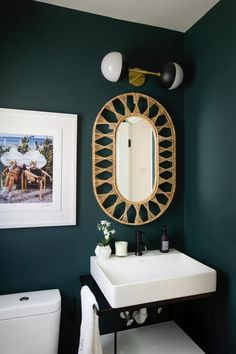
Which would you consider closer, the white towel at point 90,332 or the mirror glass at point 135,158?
the white towel at point 90,332

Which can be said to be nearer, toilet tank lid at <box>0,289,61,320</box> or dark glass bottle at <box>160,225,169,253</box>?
toilet tank lid at <box>0,289,61,320</box>

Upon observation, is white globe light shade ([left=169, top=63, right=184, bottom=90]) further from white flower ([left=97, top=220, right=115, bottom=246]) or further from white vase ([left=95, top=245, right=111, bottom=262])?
white vase ([left=95, top=245, right=111, bottom=262])

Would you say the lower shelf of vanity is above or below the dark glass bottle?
below

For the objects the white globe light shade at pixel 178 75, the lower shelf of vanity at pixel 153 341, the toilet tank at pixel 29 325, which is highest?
the white globe light shade at pixel 178 75

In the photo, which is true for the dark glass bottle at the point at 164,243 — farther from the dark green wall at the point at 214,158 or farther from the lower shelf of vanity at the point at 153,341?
the lower shelf of vanity at the point at 153,341

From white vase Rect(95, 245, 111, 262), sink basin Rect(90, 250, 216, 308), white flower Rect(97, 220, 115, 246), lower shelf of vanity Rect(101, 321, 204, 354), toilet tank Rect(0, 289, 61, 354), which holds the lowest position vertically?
lower shelf of vanity Rect(101, 321, 204, 354)

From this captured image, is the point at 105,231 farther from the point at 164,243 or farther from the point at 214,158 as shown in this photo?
the point at 214,158

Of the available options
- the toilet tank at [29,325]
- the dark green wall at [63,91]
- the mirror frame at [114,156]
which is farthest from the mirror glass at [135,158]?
the toilet tank at [29,325]

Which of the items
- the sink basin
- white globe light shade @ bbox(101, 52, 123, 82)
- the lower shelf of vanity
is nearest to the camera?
the sink basin

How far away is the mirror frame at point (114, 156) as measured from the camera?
1871 millimetres

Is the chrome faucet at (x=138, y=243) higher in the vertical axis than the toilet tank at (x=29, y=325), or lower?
higher

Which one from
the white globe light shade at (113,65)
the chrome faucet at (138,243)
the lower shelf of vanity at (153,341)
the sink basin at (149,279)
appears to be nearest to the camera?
the sink basin at (149,279)

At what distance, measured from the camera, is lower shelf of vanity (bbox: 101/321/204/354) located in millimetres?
1608

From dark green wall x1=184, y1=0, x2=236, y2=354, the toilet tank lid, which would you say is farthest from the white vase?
dark green wall x1=184, y1=0, x2=236, y2=354
